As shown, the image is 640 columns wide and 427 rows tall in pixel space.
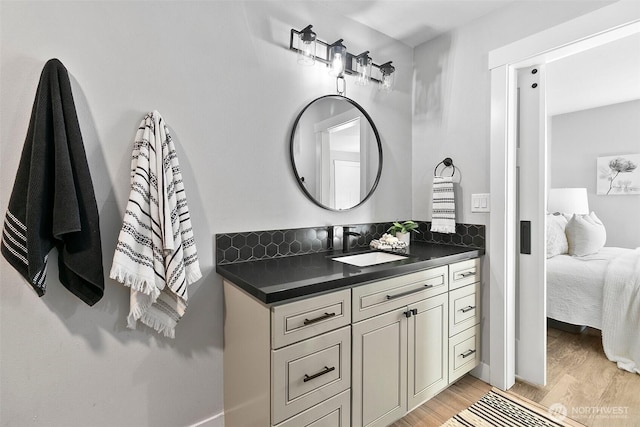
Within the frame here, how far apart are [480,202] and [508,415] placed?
1.26m

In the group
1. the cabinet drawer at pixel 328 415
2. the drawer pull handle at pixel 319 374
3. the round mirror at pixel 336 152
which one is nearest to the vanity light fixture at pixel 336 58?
the round mirror at pixel 336 152

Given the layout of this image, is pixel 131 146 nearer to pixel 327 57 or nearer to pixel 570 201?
Result: pixel 327 57

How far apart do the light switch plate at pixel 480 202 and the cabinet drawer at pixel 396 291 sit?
573mm

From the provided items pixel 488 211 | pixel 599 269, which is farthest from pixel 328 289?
pixel 599 269

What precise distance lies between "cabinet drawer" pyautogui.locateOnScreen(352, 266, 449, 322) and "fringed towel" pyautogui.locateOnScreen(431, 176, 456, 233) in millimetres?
502

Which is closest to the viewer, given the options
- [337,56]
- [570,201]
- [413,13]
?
[337,56]

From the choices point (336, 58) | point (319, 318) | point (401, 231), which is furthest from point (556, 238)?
point (319, 318)

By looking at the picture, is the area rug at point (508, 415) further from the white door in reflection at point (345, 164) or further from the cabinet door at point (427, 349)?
the white door in reflection at point (345, 164)

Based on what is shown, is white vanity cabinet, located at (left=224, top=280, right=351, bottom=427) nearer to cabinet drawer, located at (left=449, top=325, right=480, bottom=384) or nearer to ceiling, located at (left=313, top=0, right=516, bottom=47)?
cabinet drawer, located at (left=449, top=325, right=480, bottom=384)

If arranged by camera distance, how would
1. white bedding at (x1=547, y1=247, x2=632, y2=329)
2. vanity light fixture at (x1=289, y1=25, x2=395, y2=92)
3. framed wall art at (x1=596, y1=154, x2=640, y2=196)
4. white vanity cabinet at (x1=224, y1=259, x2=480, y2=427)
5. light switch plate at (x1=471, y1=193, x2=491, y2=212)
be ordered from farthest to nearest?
framed wall art at (x1=596, y1=154, x2=640, y2=196)
white bedding at (x1=547, y1=247, x2=632, y2=329)
light switch plate at (x1=471, y1=193, x2=491, y2=212)
vanity light fixture at (x1=289, y1=25, x2=395, y2=92)
white vanity cabinet at (x1=224, y1=259, x2=480, y2=427)

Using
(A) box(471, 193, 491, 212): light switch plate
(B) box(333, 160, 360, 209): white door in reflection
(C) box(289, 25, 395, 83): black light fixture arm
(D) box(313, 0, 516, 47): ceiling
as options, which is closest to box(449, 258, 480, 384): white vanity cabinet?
(A) box(471, 193, 491, 212): light switch plate

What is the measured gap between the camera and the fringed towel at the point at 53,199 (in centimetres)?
109

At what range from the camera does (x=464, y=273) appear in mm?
1917

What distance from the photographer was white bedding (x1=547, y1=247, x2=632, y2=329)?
2.46m
